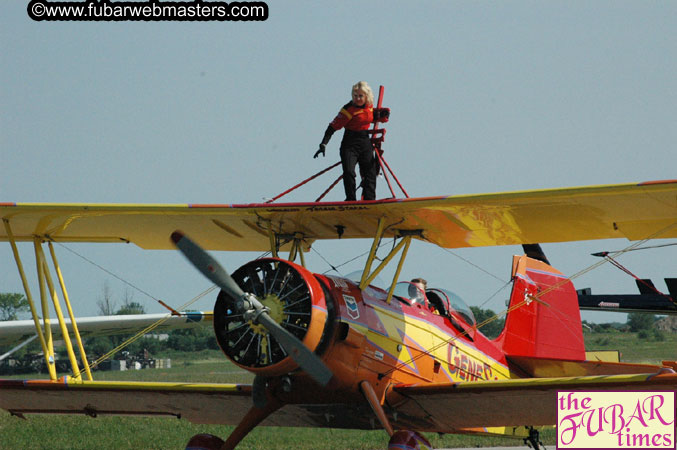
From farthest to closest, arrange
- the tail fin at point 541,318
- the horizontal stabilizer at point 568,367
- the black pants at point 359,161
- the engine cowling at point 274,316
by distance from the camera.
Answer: the tail fin at point 541,318 → the horizontal stabilizer at point 568,367 → the black pants at point 359,161 → the engine cowling at point 274,316

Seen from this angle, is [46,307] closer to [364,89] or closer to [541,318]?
[364,89]

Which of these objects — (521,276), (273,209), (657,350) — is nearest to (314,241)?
(273,209)

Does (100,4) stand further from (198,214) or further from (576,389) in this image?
(576,389)

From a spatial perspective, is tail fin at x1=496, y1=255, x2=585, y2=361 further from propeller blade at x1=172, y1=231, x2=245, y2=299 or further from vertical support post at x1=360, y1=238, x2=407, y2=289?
propeller blade at x1=172, y1=231, x2=245, y2=299

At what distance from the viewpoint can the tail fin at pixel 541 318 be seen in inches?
451

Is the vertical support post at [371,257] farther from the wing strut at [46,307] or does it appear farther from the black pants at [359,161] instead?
the wing strut at [46,307]

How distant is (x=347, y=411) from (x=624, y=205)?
3458 mm

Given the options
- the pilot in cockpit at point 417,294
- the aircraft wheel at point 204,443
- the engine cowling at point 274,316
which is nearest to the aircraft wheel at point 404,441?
the engine cowling at point 274,316

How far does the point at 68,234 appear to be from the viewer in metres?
10.8

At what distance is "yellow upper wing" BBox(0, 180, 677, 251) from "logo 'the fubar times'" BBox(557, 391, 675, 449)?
5.41 ft

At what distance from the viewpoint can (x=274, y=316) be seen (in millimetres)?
7688

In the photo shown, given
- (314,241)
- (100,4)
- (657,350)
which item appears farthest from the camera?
(657,350)

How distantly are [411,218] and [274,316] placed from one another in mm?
2162

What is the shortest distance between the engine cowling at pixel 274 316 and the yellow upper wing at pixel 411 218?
1.15 meters
